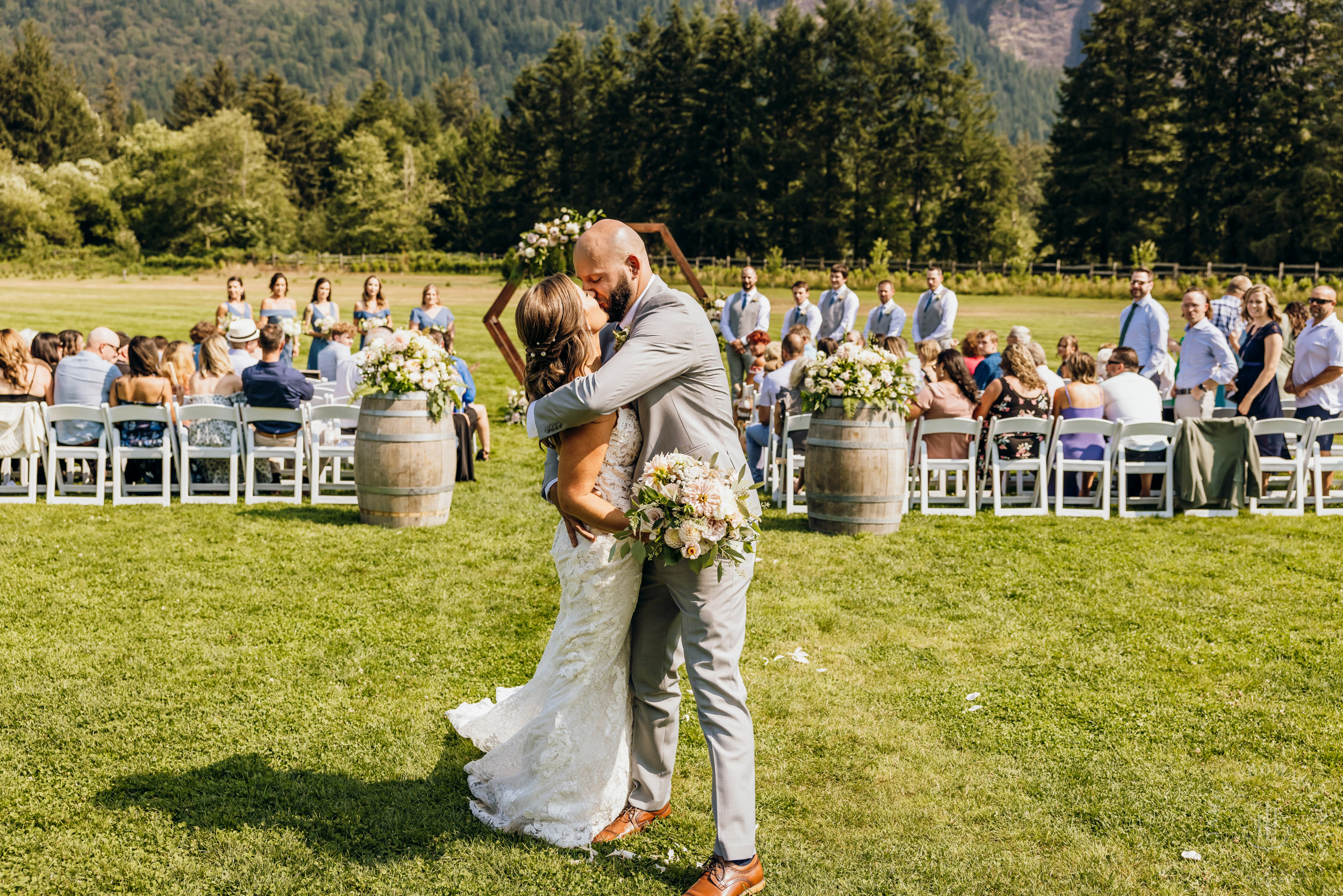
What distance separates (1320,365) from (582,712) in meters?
8.79

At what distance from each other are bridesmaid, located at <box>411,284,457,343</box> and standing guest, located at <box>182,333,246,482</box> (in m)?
2.96

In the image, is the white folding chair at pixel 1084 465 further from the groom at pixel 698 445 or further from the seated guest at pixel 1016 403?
the groom at pixel 698 445

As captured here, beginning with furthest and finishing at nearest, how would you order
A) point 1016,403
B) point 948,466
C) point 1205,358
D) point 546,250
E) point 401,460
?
point 1205,358 → point 1016,403 → point 948,466 → point 401,460 → point 546,250

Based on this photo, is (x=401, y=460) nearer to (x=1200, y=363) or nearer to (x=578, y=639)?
(x=578, y=639)

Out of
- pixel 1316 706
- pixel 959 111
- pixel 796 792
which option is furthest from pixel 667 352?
pixel 959 111

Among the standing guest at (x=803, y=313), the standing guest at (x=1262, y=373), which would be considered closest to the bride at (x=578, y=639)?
the standing guest at (x=1262, y=373)

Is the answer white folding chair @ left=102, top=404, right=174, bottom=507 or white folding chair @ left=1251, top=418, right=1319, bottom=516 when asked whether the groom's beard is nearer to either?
white folding chair @ left=102, top=404, right=174, bottom=507

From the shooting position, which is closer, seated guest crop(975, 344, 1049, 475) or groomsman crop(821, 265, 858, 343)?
seated guest crop(975, 344, 1049, 475)

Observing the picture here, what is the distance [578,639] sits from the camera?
13.3 feet

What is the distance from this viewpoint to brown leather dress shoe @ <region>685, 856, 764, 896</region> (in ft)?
12.2

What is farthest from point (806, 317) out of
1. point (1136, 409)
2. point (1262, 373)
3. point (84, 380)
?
point (84, 380)

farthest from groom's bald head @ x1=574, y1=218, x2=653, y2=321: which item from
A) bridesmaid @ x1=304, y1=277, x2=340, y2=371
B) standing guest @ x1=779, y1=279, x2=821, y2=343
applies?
standing guest @ x1=779, y1=279, x2=821, y2=343

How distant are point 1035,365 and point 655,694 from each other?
735 cm

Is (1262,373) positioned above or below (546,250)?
below
